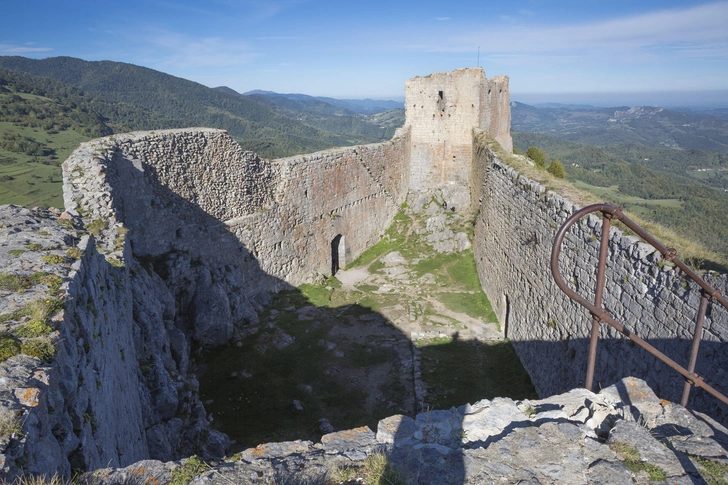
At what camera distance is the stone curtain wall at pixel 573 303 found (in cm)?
529

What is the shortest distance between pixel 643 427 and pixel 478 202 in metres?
15.6

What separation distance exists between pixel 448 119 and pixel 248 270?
38.8ft

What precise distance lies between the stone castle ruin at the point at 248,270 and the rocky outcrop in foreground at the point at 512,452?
0.14ft

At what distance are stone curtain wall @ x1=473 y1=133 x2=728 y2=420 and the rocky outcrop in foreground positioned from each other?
170 centimetres

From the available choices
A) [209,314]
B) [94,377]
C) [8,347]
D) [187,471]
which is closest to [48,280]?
[94,377]

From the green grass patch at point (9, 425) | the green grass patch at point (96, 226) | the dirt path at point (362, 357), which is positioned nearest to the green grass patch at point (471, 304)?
the dirt path at point (362, 357)

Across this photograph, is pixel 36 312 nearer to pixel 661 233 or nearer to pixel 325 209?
pixel 661 233

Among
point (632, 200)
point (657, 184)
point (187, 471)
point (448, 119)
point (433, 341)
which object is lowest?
point (632, 200)

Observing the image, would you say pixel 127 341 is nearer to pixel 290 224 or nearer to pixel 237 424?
pixel 237 424

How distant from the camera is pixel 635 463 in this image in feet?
10.6

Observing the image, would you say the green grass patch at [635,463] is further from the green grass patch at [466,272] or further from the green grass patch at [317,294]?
the green grass patch at [466,272]

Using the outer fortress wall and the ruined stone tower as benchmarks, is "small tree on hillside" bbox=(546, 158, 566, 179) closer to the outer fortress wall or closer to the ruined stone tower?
the ruined stone tower

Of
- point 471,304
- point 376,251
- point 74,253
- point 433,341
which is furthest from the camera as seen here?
point 376,251

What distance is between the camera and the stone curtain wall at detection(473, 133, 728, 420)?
5289 mm
